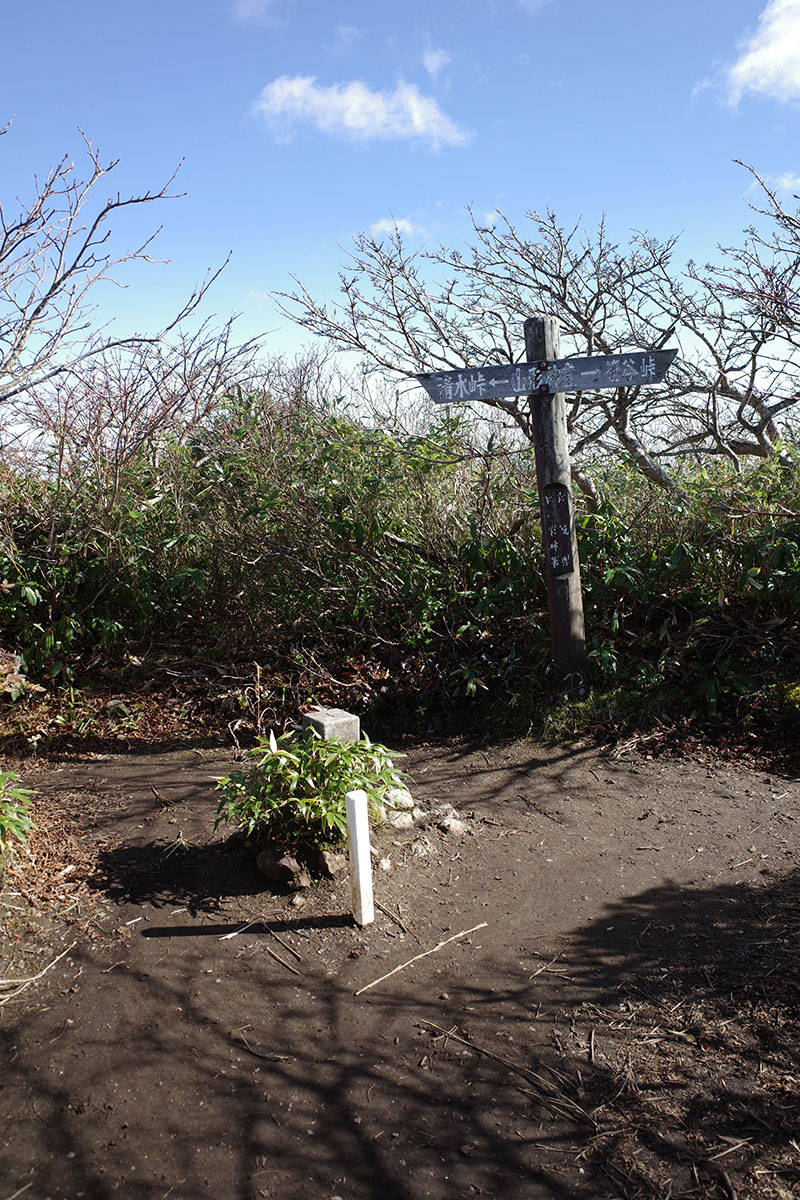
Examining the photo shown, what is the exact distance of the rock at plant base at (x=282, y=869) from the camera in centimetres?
364

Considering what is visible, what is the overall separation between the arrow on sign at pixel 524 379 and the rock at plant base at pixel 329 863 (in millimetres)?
3304

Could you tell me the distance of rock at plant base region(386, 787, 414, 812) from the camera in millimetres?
4160

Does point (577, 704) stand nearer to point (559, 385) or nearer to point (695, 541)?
point (695, 541)

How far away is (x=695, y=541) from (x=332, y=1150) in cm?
511

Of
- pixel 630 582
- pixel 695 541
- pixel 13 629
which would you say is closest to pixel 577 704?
pixel 630 582

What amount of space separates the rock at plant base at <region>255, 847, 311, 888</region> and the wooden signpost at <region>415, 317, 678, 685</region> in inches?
112

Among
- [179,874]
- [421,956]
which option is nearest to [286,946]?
[421,956]

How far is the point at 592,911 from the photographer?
3.53m

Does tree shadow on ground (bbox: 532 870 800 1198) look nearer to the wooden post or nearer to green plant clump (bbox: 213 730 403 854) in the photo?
green plant clump (bbox: 213 730 403 854)

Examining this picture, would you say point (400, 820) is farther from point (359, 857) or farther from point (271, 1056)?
point (271, 1056)

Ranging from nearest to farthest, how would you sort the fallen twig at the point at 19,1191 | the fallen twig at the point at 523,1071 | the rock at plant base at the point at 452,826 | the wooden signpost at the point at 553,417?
the fallen twig at the point at 19,1191
the fallen twig at the point at 523,1071
the rock at plant base at the point at 452,826
the wooden signpost at the point at 553,417

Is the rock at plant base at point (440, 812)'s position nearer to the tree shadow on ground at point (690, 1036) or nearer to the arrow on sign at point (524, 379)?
the tree shadow on ground at point (690, 1036)

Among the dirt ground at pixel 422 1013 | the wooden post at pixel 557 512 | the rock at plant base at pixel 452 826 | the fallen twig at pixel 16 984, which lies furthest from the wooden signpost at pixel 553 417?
the fallen twig at pixel 16 984

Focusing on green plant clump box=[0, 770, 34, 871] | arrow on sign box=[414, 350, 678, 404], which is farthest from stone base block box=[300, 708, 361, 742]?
arrow on sign box=[414, 350, 678, 404]
